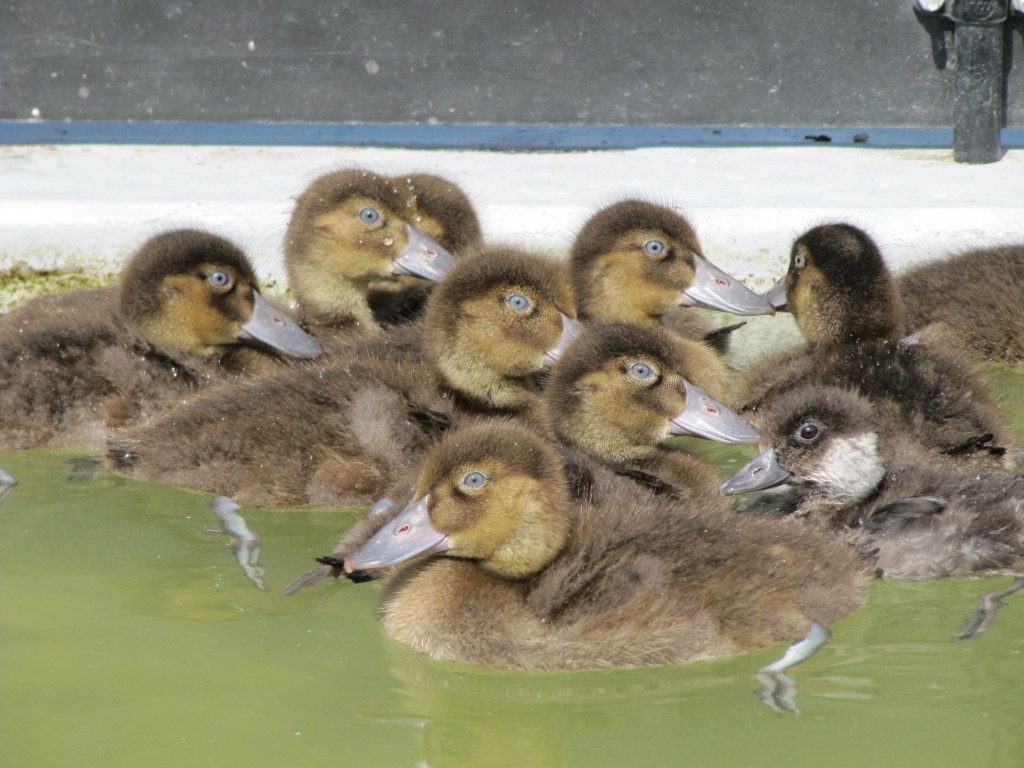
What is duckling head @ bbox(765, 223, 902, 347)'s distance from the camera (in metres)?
5.66

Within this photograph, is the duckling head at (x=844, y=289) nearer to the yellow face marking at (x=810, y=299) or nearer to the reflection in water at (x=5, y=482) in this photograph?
the yellow face marking at (x=810, y=299)

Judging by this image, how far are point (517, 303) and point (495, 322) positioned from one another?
0.32 ft

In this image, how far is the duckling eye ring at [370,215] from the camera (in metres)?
6.33

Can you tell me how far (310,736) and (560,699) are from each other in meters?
0.61

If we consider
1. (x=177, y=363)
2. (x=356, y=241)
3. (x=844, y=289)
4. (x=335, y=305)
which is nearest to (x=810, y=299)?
(x=844, y=289)

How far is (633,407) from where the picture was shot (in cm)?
482

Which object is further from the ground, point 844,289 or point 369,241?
point 369,241

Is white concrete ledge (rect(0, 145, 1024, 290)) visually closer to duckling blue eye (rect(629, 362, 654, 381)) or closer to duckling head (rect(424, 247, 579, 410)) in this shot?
duckling head (rect(424, 247, 579, 410))

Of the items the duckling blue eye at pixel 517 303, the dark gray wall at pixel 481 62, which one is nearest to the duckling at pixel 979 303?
the dark gray wall at pixel 481 62

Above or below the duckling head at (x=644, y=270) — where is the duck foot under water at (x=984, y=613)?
below

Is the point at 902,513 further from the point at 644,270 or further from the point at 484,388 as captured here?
the point at 644,270

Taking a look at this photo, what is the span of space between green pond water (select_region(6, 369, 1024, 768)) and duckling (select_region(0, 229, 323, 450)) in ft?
3.61

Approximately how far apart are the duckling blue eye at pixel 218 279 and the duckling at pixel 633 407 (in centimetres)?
159

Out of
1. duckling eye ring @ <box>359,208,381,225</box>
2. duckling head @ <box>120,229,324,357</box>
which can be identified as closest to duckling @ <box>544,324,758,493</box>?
duckling head @ <box>120,229,324,357</box>
